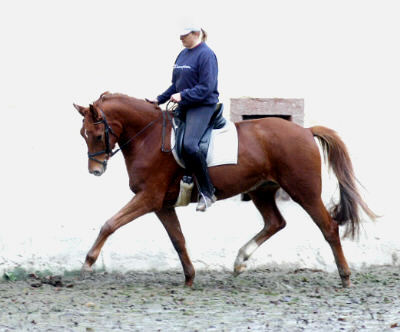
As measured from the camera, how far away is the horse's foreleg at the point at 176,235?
26.5ft

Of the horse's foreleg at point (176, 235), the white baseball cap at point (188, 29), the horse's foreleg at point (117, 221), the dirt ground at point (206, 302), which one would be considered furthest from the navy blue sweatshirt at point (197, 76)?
the dirt ground at point (206, 302)

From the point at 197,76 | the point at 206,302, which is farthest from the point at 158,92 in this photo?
the point at 206,302

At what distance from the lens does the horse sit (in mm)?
7598

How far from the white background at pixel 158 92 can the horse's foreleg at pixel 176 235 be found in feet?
2.85

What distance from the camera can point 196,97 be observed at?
760 cm

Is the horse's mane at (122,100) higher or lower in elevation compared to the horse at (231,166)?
higher

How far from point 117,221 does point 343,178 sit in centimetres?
216

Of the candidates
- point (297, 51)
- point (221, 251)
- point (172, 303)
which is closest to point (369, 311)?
point (172, 303)

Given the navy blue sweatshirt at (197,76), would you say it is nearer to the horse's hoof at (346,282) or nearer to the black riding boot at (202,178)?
the black riding boot at (202,178)

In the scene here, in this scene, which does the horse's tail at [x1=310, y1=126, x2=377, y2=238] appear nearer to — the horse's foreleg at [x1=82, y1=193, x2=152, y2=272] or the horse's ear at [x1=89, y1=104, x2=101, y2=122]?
the horse's foreleg at [x1=82, y1=193, x2=152, y2=272]

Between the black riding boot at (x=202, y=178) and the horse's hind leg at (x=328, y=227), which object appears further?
the horse's hind leg at (x=328, y=227)

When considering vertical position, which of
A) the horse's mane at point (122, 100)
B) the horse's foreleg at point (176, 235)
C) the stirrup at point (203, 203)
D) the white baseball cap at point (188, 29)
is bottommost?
the horse's foreleg at point (176, 235)

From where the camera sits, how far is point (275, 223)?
328 inches

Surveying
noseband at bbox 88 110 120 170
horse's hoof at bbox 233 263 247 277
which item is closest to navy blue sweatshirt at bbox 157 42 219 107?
noseband at bbox 88 110 120 170
